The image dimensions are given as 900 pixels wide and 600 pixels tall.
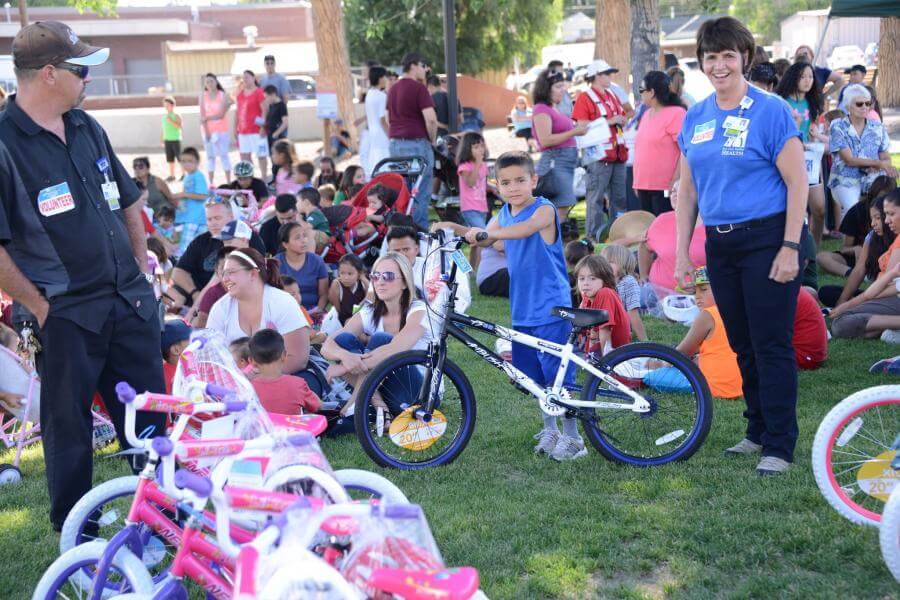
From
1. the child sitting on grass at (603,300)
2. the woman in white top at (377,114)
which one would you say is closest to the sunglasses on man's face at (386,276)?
the child sitting on grass at (603,300)

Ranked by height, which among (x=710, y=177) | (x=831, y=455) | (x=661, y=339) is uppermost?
(x=710, y=177)

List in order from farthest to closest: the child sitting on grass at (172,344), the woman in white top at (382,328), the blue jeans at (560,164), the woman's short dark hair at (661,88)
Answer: the blue jeans at (560,164)
the woman's short dark hair at (661,88)
the child sitting on grass at (172,344)
the woman in white top at (382,328)

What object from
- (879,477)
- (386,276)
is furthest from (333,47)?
(879,477)

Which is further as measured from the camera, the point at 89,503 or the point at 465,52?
the point at 465,52

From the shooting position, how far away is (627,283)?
7461mm

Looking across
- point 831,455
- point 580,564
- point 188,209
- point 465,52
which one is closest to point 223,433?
point 580,564

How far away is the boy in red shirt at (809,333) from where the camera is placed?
6.68 meters

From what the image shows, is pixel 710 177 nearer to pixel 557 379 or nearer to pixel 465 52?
pixel 557 379

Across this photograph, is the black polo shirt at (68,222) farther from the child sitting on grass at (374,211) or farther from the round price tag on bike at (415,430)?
the child sitting on grass at (374,211)

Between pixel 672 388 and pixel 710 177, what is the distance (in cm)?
110

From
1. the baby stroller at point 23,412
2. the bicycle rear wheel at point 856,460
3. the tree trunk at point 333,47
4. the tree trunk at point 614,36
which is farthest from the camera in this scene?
the tree trunk at point 333,47

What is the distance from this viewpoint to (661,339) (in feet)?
25.8

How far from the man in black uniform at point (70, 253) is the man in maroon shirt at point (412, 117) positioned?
7.52m

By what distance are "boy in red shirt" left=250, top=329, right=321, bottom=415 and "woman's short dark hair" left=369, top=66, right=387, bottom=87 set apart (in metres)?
8.12
